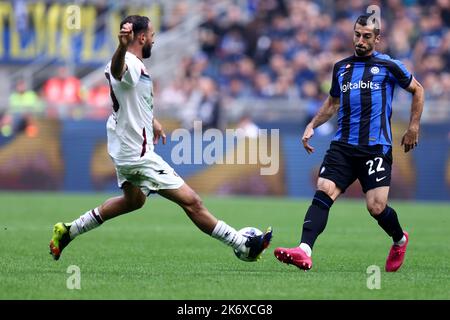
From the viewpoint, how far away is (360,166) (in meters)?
9.45

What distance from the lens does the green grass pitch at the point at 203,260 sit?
7.66 meters

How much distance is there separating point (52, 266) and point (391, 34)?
691 inches

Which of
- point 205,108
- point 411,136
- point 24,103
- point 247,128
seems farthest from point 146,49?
point 24,103

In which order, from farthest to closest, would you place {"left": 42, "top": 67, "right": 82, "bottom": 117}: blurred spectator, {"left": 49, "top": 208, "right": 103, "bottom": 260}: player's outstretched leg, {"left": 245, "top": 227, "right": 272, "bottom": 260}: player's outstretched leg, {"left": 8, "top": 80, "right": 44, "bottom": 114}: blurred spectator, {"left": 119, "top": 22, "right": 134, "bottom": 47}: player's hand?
{"left": 42, "top": 67, "right": 82, "bottom": 117}: blurred spectator, {"left": 8, "top": 80, "right": 44, "bottom": 114}: blurred spectator, {"left": 49, "top": 208, "right": 103, "bottom": 260}: player's outstretched leg, {"left": 245, "top": 227, "right": 272, "bottom": 260}: player's outstretched leg, {"left": 119, "top": 22, "right": 134, "bottom": 47}: player's hand

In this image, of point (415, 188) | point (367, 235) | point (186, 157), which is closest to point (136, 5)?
point (186, 157)

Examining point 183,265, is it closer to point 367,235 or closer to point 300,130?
point 367,235

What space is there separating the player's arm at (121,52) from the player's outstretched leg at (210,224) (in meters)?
1.12

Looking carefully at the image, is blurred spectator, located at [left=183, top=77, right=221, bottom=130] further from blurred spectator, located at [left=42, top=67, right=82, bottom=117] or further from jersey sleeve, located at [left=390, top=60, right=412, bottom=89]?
jersey sleeve, located at [left=390, top=60, right=412, bottom=89]

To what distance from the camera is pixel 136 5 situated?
96.6ft

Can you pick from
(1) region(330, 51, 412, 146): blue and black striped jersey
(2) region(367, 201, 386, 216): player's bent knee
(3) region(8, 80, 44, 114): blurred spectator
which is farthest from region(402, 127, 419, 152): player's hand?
(3) region(8, 80, 44, 114): blurred spectator

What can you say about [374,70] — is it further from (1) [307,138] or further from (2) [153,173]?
(2) [153,173]

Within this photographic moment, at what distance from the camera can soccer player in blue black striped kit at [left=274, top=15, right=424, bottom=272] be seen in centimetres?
934

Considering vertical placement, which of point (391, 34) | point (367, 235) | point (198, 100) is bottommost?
point (367, 235)

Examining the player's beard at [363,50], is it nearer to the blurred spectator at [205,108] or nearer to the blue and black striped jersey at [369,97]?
the blue and black striped jersey at [369,97]
